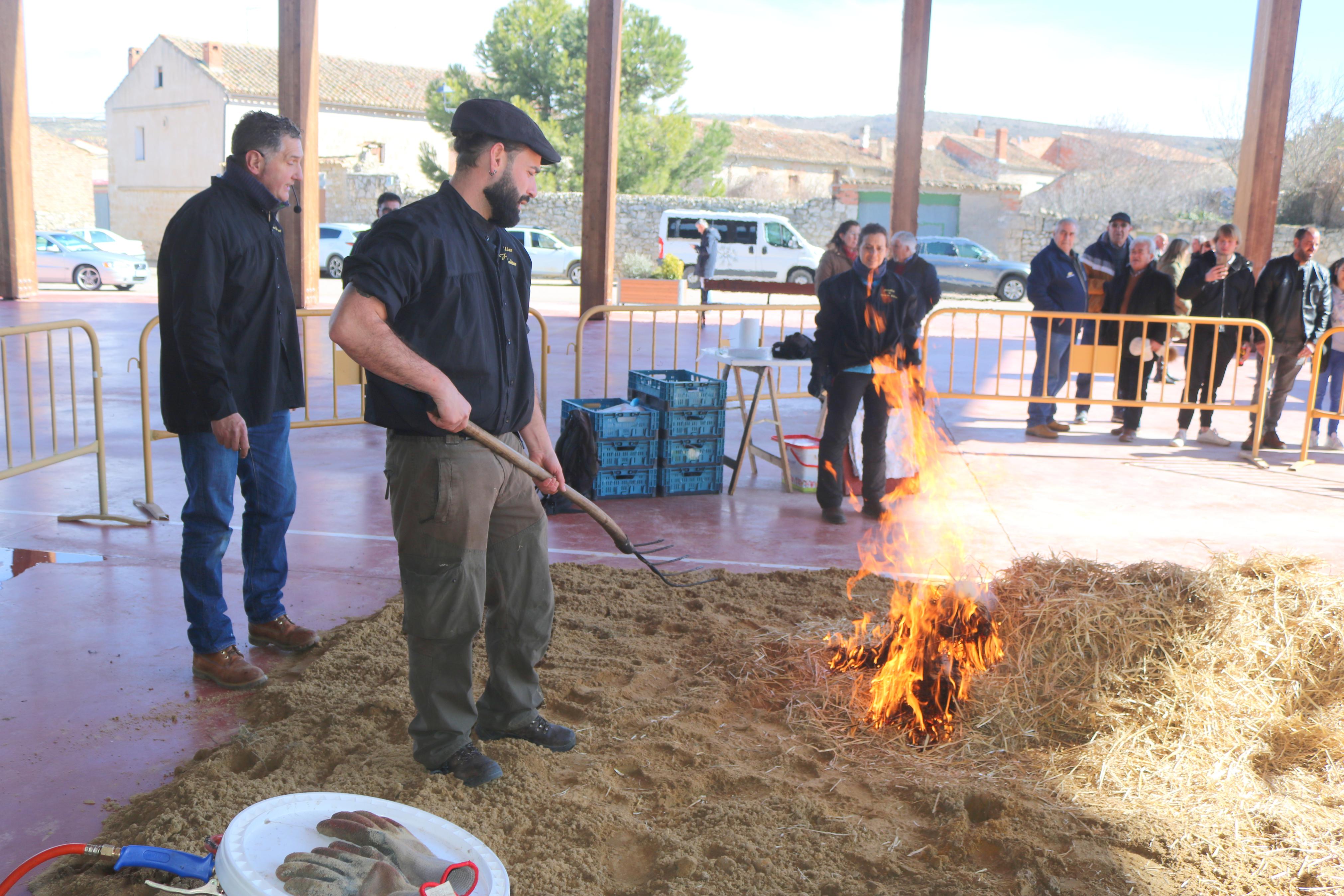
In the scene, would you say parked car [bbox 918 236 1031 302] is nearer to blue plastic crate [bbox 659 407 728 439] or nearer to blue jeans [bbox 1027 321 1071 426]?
blue jeans [bbox 1027 321 1071 426]

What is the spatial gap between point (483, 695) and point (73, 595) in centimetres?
270

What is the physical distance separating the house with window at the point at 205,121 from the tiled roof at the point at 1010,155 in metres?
38.1

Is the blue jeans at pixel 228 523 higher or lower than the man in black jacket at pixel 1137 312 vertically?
lower

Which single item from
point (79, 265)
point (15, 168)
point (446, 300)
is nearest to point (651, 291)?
point (15, 168)

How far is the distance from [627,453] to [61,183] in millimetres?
50404

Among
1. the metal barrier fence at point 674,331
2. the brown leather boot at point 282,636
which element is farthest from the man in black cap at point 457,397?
the metal barrier fence at point 674,331

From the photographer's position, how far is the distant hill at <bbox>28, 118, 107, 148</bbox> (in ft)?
391

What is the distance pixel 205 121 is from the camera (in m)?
47.1

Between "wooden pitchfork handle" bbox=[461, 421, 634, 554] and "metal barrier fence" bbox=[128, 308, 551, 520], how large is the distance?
1.66 metres

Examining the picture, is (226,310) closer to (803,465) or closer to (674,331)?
(803,465)

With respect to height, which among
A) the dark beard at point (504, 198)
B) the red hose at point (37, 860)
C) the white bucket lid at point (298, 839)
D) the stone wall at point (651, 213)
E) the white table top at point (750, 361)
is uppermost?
the stone wall at point (651, 213)

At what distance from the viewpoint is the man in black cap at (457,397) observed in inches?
118

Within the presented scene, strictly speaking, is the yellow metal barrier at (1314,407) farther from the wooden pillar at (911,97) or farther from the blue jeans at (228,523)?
the blue jeans at (228,523)

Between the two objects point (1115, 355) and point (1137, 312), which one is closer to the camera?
point (1115, 355)
